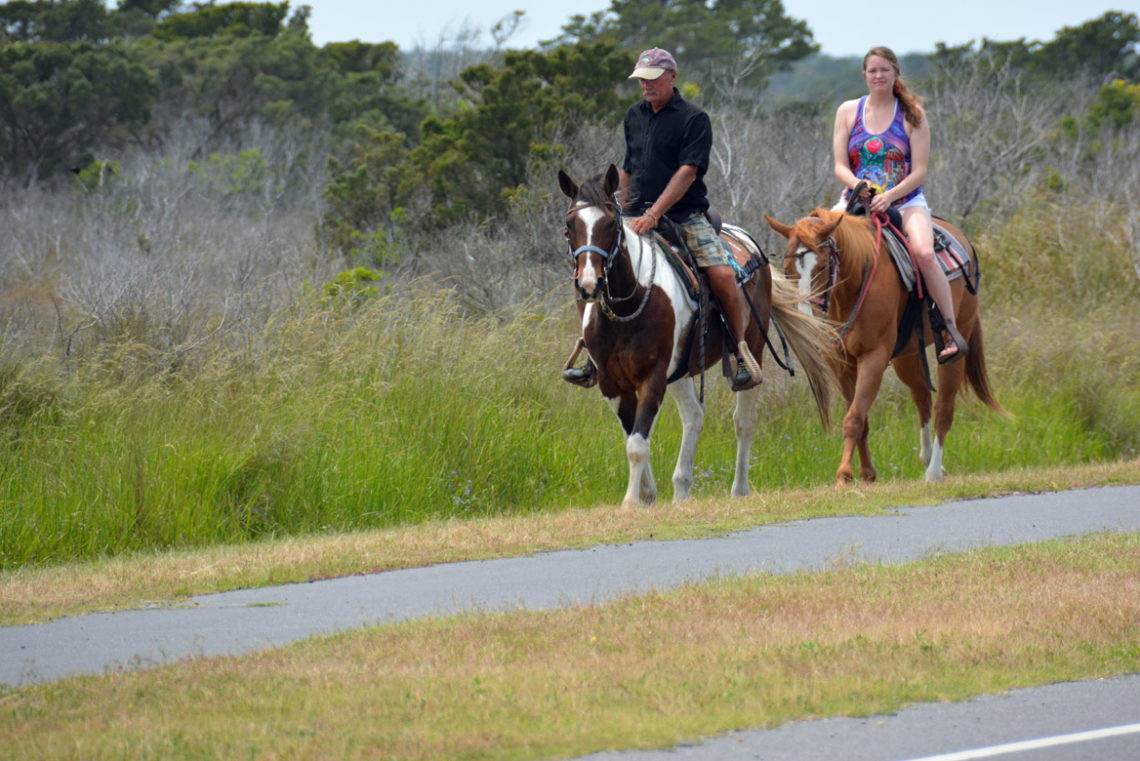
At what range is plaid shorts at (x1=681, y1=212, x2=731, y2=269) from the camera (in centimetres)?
1195

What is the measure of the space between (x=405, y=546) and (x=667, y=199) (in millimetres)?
3201

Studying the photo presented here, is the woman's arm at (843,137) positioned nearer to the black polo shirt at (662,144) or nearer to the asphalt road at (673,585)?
the black polo shirt at (662,144)

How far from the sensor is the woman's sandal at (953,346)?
12.8 m

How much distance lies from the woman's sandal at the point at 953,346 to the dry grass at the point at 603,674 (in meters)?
4.76

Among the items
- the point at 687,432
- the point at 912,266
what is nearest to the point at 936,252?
the point at 912,266

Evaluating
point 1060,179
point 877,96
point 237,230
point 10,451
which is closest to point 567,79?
point 237,230

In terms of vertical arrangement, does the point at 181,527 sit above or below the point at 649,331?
below

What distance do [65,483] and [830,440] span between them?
7.34 m

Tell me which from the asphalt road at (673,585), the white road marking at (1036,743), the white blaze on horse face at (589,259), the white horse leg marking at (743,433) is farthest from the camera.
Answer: the white horse leg marking at (743,433)

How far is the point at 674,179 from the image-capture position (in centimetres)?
1145

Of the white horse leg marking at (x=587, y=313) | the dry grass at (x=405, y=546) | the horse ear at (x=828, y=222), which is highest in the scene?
the horse ear at (x=828, y=222)

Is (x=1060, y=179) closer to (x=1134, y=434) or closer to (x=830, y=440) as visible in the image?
(x=1134, y=434)

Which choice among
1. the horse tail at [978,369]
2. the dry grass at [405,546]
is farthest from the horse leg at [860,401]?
the horse tail at [978,369]

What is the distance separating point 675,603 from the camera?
25.2 ft
